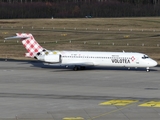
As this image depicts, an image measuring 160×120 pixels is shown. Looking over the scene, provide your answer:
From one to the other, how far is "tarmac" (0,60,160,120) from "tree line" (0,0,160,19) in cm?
9352

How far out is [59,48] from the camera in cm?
9438

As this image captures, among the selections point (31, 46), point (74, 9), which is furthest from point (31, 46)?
point (74, 9)

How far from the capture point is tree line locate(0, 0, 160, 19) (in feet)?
531

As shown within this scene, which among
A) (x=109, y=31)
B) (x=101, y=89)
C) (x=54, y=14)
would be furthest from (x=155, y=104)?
(x=54, y=14)

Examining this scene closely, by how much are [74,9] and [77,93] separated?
121082mm

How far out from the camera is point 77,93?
47.8 meters

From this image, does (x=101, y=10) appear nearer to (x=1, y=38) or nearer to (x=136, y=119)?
(x=1, y=38)

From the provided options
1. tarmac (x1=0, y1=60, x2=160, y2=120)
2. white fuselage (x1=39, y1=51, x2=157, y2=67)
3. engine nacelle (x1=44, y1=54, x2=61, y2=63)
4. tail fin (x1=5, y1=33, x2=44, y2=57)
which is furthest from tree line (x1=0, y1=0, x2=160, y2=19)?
tarmac (x1=0, y1=60, x2=160, y2=120)

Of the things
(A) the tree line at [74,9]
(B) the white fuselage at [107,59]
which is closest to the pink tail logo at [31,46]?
(B) the white fuselage at [107,59]

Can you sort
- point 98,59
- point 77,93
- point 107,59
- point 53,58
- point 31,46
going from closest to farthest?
point 77,93
point 107,59
point 53,58
point 98,59
point 31,46

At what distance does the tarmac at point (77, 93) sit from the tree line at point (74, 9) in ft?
307

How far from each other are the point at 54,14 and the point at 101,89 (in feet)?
382

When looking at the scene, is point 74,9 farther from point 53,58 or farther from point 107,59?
point 107,59

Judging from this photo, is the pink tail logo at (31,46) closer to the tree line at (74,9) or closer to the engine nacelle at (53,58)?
the engine nacelle at (53,58)
